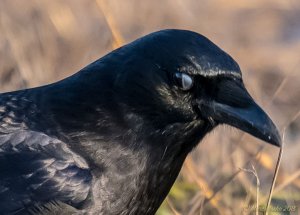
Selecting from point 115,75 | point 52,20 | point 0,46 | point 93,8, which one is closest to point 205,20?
point 93,8

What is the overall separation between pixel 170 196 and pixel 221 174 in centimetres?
33

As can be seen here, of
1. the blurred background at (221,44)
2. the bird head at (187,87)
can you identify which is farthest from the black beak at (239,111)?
the blurred background at (221,44)

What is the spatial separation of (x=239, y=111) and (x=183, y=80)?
0.28m

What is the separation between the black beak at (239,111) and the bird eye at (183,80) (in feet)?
0.33

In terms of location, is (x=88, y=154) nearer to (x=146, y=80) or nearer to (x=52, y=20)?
(x=146, y=80)

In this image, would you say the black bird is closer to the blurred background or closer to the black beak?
the black beak

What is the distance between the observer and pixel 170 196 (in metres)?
6.81

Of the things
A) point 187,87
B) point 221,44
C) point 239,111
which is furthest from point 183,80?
point 221,44

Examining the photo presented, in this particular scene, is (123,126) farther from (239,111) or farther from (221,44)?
(221,44)

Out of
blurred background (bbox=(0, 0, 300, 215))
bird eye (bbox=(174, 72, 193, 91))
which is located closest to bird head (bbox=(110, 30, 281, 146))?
bird eye (bbox=(174, 72, 193, 91))

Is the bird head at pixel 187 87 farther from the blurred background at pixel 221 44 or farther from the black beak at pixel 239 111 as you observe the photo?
the blurred background at pixel 221 44

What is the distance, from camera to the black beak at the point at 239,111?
Result: 4887 millimetres

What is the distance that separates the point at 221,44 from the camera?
10312 millimetres

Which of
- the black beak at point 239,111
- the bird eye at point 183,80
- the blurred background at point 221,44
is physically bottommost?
the blurred background at point 221,44
